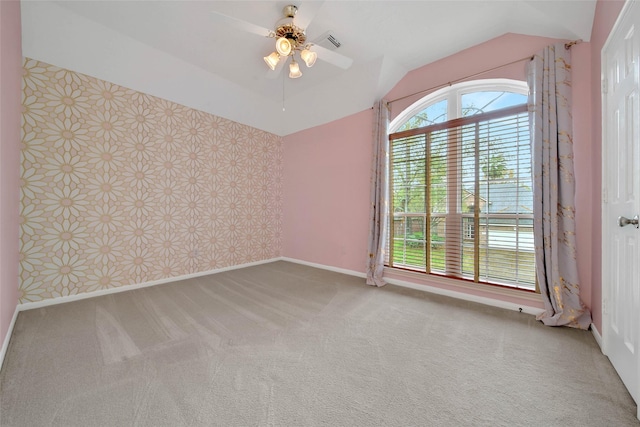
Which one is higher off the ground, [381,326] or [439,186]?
[439,186]

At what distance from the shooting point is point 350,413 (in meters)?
1.16

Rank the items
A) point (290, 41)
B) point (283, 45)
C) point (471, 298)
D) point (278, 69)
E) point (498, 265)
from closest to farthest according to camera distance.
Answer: point (283, 45), point (290, 41), point (278, 69), point (498, 265), point (471, 298)

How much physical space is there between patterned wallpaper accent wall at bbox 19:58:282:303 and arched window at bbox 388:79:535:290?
2.68 m

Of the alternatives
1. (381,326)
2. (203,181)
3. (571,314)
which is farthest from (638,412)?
(203,181)

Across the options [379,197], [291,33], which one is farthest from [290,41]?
[379,197]

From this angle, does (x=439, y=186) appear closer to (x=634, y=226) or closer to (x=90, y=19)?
(x=634, y=226)

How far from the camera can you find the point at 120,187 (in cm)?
282

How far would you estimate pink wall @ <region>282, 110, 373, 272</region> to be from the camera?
358 cm

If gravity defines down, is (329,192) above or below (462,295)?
above

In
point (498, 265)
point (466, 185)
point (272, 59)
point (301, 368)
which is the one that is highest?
point (272, 59)

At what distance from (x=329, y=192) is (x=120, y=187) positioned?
2.85 meters

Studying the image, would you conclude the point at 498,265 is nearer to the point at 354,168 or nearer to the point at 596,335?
the point at 596,335

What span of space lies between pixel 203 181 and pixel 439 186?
132 inches

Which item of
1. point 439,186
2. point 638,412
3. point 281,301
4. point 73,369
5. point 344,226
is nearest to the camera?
point 638,412
